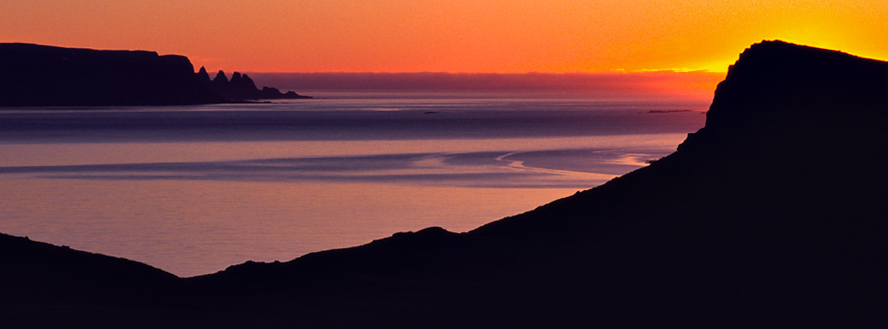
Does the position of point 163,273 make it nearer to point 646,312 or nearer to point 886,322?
point 646,312

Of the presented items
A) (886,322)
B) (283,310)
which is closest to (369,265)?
(283,310)

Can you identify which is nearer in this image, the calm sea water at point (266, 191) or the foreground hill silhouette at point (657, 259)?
the foreground hill silhouette at point (657, 259)

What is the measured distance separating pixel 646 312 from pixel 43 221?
47.7ft

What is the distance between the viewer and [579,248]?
12.4 meters

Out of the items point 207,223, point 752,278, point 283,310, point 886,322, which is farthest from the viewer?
point 207,223

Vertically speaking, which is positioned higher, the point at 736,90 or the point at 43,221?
the point at 736,90

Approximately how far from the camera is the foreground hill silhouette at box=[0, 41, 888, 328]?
10.0 metres

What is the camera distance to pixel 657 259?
11773 mm

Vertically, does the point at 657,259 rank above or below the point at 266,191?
below

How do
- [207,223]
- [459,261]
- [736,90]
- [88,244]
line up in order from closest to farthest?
[459,261], [736,90], [88,244], [207,223]

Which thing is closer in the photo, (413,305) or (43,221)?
(413,305)

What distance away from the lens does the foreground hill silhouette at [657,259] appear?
1005 centimetres

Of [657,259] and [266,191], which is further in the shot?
[266,191]

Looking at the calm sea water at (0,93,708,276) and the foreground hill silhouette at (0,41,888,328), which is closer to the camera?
the foreground hill silhouette at (0,41,888,328)
